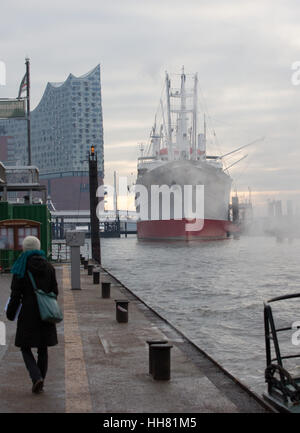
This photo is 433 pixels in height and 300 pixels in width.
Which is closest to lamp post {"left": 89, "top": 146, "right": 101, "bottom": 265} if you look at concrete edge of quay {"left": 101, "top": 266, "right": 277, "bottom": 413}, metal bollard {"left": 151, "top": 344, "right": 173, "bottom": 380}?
concrete edge of quay {"left": 101, "top": 266, "right": 277, "bottom": 413}

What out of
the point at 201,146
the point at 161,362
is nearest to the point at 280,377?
the point at 161,362

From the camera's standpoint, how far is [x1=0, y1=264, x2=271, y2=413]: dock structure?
294 inches

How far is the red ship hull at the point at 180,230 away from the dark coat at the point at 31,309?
7999 cm

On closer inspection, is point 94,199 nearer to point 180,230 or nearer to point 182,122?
point 180,230

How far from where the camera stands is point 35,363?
7.74 m

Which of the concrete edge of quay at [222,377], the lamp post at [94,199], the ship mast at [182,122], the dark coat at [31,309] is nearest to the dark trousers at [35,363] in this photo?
the dark coat at [31,309]

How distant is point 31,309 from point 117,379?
6.46ft

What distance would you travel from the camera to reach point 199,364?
1032 centimetres

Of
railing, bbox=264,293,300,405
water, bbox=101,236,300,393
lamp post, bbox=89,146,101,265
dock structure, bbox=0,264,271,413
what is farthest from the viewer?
lamp post, bbox=89,146,101,265

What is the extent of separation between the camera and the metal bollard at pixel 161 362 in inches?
345

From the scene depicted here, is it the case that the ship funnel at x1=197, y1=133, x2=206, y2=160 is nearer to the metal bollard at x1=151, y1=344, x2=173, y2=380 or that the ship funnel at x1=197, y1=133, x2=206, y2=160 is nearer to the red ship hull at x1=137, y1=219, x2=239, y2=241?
the red ship hull at x1=137, y1=219, x2=239, y2=241

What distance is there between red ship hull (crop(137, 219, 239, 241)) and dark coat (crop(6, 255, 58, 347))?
7999 cm

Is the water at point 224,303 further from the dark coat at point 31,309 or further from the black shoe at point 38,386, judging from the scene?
the dark coat at point 31,309
